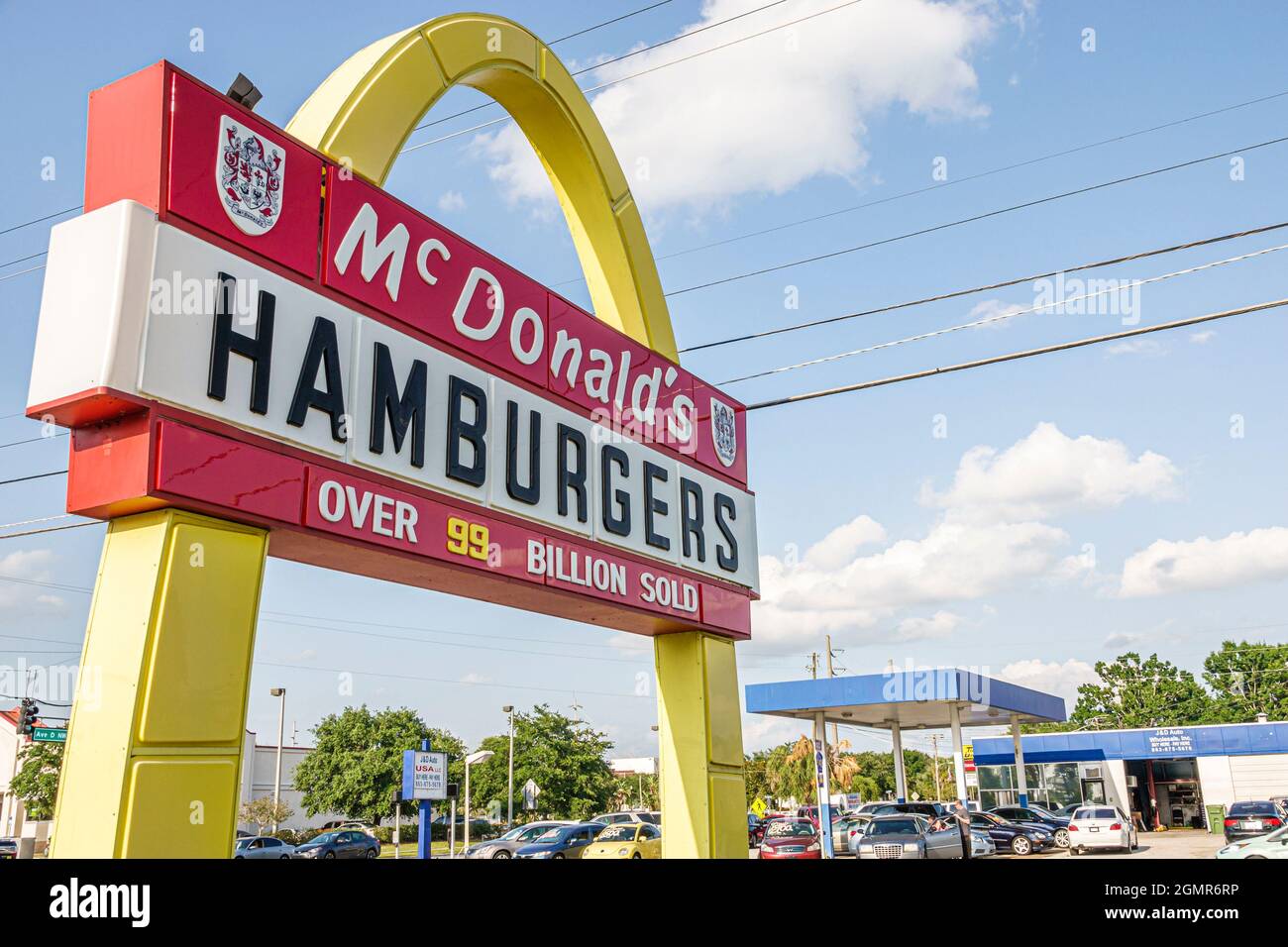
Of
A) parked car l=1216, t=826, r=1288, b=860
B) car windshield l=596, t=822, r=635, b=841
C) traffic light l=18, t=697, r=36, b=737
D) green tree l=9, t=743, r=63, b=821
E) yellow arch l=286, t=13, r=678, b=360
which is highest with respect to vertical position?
yellow arch l=286, t=13, r=678, b=360

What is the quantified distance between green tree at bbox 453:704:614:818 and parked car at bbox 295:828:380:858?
76.6ft

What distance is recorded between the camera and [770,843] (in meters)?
28.1

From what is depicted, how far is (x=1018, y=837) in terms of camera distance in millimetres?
32594

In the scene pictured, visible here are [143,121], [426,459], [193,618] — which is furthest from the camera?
[426,459]

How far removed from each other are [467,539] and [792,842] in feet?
74.0

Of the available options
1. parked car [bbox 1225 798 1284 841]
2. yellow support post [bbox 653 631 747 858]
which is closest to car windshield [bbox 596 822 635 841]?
yellow support post [bbox 653 631 747 858]

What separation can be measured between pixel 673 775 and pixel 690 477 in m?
3.49

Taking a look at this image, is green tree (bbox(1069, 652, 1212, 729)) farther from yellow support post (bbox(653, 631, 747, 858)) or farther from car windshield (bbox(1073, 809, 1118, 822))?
yellow support post (bbox(653, 631, 747, 858))

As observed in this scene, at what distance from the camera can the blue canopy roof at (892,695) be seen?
31641 mm

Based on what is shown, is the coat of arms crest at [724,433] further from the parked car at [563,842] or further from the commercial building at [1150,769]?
the commercial building at [1150,769]

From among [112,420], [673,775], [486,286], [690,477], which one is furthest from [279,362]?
[673,775]

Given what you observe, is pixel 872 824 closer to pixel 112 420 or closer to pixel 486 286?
pixel 486 286

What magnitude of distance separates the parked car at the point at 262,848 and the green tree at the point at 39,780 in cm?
1831

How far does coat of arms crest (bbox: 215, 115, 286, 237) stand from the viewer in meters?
7.07
